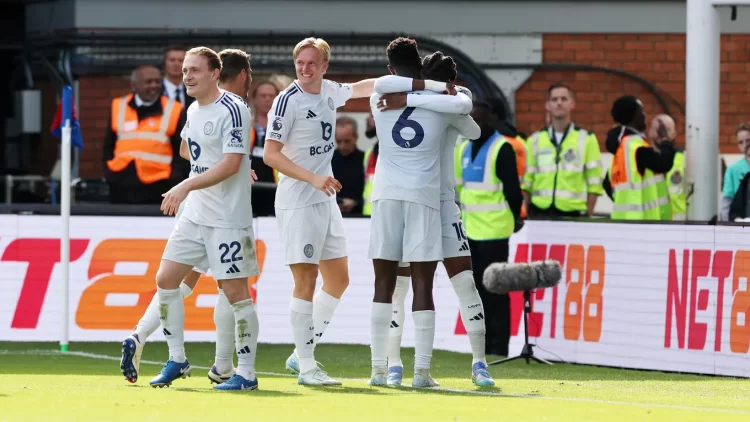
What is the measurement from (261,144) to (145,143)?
3.62 ft

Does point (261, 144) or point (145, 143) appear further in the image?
point (261, 144)

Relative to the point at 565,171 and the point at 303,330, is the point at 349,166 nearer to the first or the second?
the point at 565,171

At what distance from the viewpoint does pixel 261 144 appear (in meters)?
15.1

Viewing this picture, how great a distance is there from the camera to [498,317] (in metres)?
13.2

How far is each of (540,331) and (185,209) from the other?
4.25 meters

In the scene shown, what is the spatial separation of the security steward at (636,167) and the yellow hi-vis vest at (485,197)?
5.24 ft

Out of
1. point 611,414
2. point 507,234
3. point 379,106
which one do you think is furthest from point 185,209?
point 507,234

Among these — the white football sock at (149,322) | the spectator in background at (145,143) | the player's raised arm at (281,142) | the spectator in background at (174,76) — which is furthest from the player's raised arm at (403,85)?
the spectator in background at (174,76)

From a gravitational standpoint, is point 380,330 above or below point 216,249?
below

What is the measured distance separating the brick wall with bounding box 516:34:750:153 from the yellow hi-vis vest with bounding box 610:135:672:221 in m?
4.79

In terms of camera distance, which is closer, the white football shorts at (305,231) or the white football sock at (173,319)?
the white football sock at (173,319)

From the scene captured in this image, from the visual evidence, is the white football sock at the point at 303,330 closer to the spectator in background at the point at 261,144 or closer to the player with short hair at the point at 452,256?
the player with short hair at the point at 452,256

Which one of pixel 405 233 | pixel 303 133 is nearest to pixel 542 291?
pixel 405 233

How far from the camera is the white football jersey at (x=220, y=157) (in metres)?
9.52
